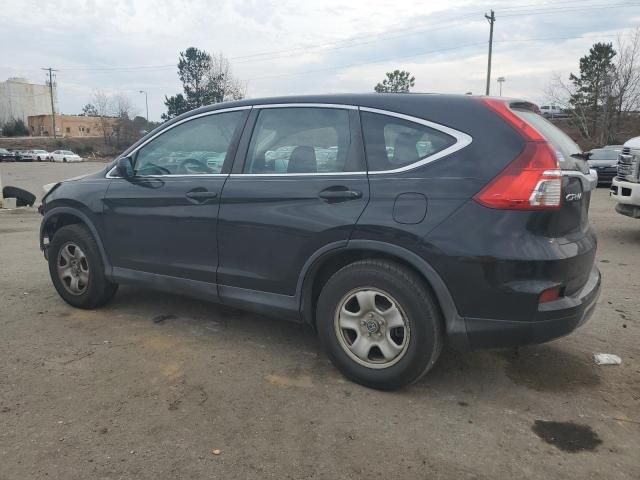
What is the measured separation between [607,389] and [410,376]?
1280 mm

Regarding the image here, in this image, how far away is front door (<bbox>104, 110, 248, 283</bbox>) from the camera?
385cm

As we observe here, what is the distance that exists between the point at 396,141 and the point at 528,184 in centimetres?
80

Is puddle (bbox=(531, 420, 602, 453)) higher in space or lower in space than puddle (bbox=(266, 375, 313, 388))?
lower

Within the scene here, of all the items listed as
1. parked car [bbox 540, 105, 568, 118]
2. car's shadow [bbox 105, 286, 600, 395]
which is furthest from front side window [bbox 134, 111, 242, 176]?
parked car [bbox 540, 105, 568, 118]

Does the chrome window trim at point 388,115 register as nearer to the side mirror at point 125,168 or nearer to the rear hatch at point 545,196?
the rear hatch at point 545,196

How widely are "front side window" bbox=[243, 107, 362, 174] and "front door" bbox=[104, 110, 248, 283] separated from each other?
0.72 feet

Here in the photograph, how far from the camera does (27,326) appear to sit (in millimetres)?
4363

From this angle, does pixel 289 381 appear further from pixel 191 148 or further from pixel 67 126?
pixel 67 126

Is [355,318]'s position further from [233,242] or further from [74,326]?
[74,326]

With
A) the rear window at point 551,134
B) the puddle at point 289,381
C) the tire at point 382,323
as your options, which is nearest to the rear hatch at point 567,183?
the rear window at point 551,134

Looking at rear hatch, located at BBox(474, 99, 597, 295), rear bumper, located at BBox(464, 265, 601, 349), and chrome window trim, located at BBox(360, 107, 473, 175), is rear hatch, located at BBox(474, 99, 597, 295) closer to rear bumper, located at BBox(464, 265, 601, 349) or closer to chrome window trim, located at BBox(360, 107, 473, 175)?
rear bumper, located at BBox(464, 265, 601, 349)

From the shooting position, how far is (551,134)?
10.5 ft

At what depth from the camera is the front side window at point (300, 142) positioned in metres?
3.39

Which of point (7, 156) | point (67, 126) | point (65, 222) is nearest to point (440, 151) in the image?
point (65, 222)
